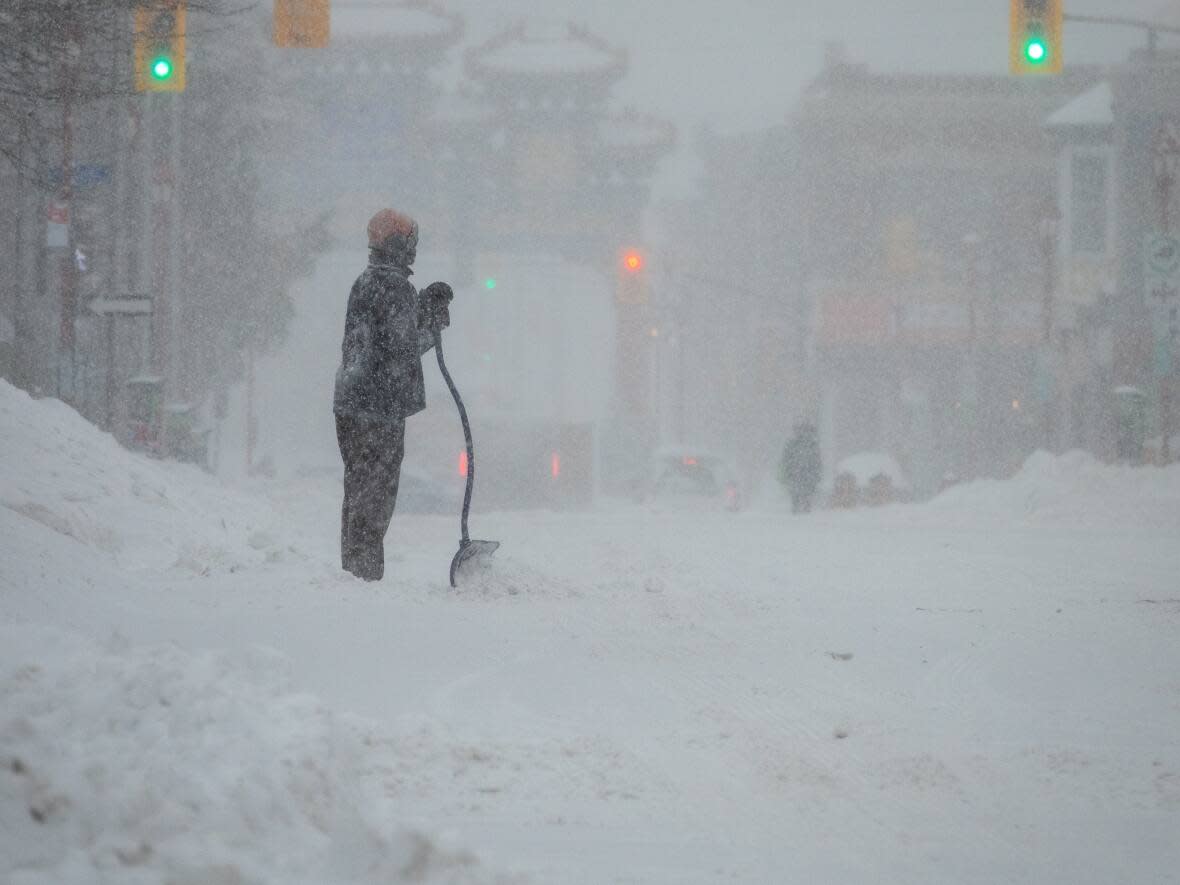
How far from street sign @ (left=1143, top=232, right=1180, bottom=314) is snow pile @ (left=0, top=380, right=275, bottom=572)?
13.3 m

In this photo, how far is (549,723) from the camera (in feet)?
11.9

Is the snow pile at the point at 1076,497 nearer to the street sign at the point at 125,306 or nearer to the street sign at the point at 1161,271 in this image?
the street sign at the point at 1161,271

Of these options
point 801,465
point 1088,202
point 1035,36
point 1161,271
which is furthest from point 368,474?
point 1088,202

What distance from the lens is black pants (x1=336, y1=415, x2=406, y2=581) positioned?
6.36 meters

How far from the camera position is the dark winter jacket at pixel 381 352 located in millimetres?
6301

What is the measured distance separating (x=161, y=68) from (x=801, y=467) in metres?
12.2

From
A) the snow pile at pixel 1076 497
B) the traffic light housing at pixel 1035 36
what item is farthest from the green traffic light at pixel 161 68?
the snow pile at pixel 1076 497

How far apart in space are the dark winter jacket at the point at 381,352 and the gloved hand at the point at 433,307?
0.09 metres

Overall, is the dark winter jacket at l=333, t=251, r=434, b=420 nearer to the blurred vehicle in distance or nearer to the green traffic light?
the green traffic light

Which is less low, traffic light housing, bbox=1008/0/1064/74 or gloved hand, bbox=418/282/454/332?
traffic light housing, bbox=1008/0/1064/74

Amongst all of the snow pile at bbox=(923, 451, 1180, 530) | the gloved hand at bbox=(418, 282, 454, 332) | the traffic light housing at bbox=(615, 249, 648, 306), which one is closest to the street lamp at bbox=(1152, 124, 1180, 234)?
the snow pile at bbox=(923, 451, 1180, 530)

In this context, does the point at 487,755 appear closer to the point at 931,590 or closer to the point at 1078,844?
the point at 1078,844

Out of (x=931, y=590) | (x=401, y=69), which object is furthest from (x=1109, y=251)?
(x=931, y=590)

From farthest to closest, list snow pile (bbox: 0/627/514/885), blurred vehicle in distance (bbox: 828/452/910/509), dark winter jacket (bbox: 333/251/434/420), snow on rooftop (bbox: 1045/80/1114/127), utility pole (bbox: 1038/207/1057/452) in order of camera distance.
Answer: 1. snow on rooftop (bbox: 1045/80/1114/127)
2. blurred vehicle in distance (bbox: 828/452/910/509)
3. utility pole (bbox: 1038/207/1057/452)
4. dark winter jacket (bbox: 333/251/434/420)
5. snow pile (bbox: 0/627/514/885)
